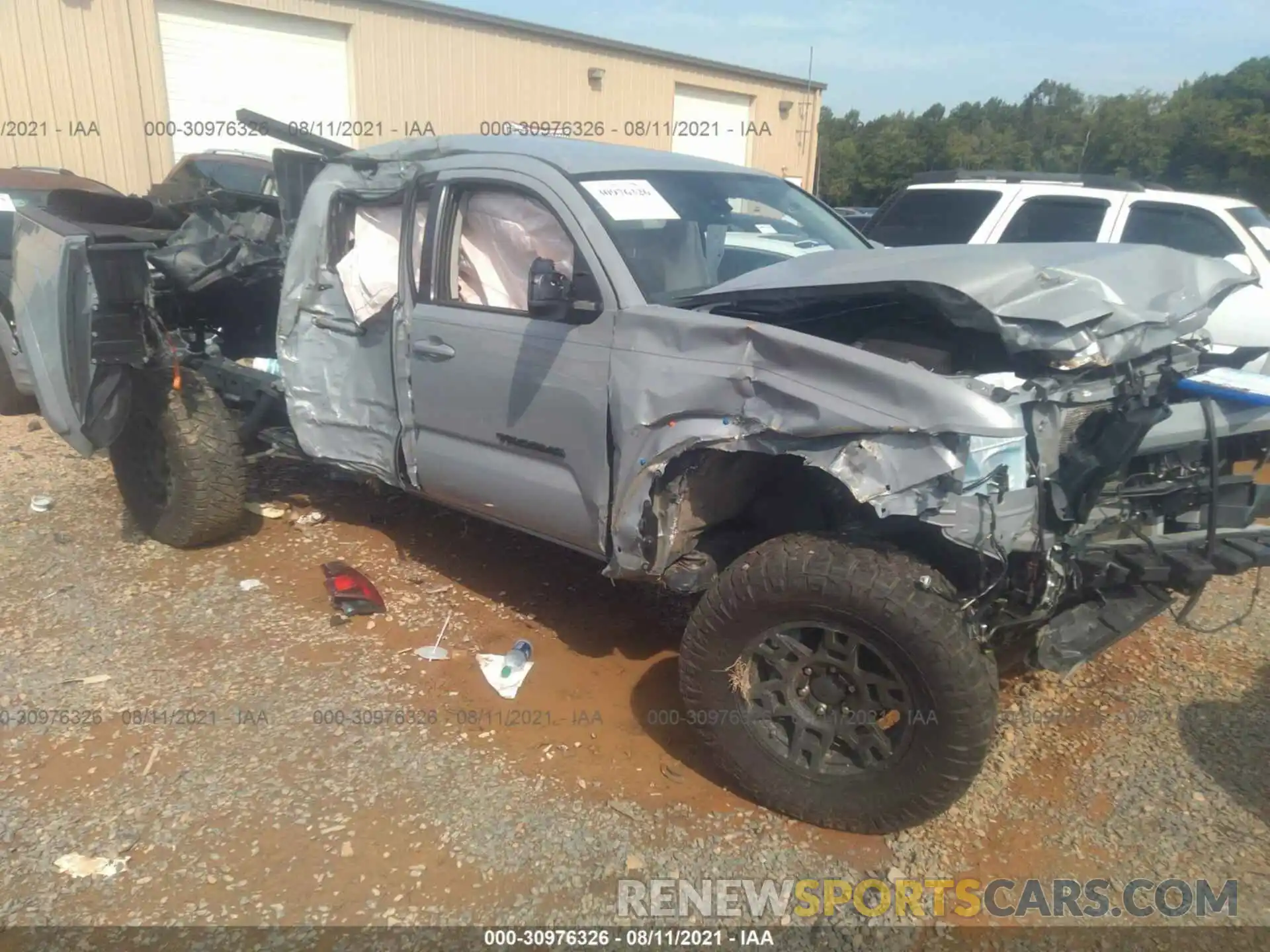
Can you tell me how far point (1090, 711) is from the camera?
360cm

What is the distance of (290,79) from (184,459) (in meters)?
12.0

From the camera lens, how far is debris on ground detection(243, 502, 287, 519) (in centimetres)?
550

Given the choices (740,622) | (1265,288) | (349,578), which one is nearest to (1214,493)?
(740,622)

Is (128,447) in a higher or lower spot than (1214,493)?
lower

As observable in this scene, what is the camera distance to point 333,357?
4.49 metres

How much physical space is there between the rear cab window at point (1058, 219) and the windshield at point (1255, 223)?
91 centimetres

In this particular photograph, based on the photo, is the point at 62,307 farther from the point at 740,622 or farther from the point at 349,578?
the point at 740,622

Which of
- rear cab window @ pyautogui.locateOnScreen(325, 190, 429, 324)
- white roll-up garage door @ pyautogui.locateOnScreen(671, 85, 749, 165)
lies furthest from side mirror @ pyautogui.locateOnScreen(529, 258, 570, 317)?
white roll-up garage door @ pyautogui.locateOnScreen(671, 85, 749, 165)

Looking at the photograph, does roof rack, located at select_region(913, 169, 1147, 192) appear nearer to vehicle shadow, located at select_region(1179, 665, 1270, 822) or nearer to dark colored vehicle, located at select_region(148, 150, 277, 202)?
vehicle shadow, located at select_region(1179, 665, 1270, 822)

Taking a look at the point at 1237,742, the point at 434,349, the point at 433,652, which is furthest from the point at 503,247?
the point at 1237,742

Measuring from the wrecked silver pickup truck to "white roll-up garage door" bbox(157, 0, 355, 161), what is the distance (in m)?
10.3

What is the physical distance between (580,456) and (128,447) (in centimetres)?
298

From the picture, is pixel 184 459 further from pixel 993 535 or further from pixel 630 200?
pixel 993 535

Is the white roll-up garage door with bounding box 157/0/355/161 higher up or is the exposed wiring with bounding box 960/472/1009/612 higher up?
the white roll-up garage door with bounding box 157/0/355/161
